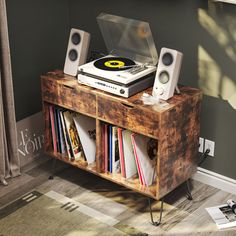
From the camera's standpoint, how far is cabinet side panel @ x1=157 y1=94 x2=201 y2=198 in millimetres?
2797

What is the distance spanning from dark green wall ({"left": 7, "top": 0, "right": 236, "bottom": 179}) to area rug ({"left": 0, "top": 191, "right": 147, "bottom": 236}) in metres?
0.57

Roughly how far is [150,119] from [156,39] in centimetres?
63

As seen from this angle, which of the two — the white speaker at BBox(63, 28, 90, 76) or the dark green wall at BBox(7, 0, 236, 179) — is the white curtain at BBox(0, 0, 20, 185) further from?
the white speaker at BBox(63, 28, 90, 76)

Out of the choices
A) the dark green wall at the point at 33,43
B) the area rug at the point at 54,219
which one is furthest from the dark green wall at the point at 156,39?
the area rug at the point at 54,219

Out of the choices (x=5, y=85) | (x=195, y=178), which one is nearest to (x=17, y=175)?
(x=5, y=85)

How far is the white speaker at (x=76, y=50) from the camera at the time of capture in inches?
122

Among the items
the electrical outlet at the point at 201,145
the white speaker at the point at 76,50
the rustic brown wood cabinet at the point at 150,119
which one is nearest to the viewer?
the rustic brown wood cabinet at the point at 150,119

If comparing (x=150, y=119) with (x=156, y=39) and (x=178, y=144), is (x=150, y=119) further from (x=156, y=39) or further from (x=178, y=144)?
(x=156, y=39)

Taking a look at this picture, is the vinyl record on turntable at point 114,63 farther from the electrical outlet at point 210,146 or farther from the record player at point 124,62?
the electrical outlet at point 210,146

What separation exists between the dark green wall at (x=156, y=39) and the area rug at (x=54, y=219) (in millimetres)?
575

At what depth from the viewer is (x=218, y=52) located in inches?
118

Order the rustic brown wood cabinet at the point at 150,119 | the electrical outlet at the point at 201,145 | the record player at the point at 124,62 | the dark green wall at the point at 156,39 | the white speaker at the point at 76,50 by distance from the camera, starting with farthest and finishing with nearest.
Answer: the electrical outlet at the point at 201,145 → the white speaker at the point at 76,50 → the dark green wall at the point at 156,39 → the record player at the point at 124,62 → the rustic brown wood cabinet at the point at 150,119

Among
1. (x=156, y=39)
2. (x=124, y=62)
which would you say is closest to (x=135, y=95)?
(x=124, y=62)

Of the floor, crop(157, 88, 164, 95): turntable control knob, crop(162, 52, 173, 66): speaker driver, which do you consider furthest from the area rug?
crop(162, 52, 173, 66): speaker driver
